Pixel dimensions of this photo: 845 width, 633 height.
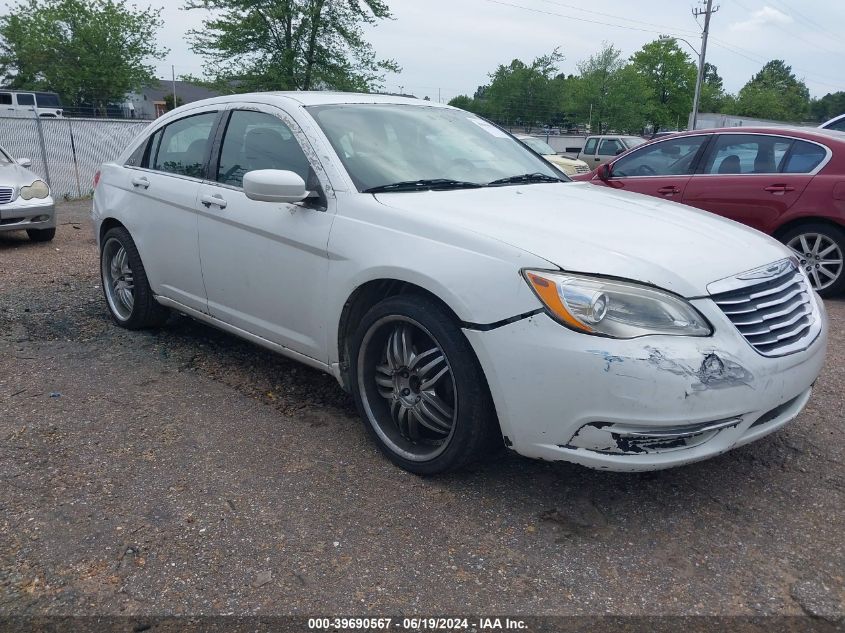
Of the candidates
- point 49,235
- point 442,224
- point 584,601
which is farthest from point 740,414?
point 49,235

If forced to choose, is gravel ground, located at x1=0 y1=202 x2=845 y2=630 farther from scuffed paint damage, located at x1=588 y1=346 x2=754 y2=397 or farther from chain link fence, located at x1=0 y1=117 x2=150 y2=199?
chain link fence, located at x1=0 y1=117 x2=150 y2=199

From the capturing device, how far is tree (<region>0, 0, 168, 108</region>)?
42812 millimetres

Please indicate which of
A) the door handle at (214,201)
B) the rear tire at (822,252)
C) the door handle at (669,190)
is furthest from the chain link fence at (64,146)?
the rear tire at (822,252)

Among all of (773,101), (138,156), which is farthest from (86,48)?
(773,101)

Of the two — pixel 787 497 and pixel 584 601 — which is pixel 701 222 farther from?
pixel 584 601

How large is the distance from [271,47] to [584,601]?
24.3m

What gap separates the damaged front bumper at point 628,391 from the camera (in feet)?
8.30

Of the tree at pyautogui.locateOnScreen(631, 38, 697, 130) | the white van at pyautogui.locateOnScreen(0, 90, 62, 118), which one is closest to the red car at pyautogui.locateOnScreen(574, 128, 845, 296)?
the white van at pyautogui.locateOnScreen(0, 90, 62, 118)

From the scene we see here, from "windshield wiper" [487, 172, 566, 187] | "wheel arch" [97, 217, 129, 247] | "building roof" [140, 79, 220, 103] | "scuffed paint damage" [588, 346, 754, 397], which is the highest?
"windshield wiper" [487, 172, 566, 187]

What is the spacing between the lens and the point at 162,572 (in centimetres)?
252

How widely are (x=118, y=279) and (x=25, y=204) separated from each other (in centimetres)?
464

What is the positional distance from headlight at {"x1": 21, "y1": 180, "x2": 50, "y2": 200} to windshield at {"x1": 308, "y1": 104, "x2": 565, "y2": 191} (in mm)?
6669

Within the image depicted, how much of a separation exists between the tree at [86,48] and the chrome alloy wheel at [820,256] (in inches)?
1732

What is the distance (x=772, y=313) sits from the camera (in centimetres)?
288
